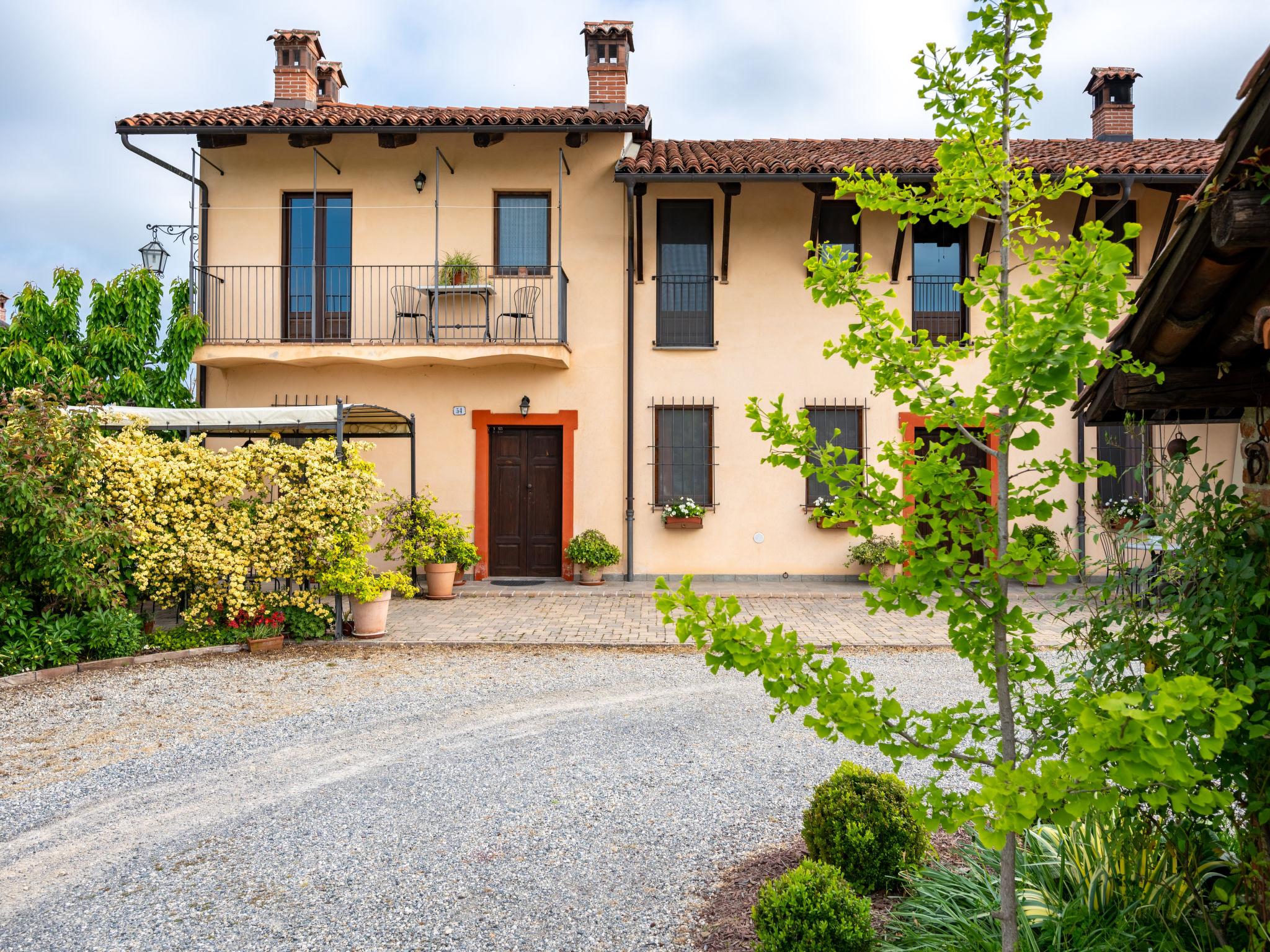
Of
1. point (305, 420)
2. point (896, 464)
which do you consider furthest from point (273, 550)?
point (896, 464)

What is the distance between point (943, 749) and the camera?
2.30 meters

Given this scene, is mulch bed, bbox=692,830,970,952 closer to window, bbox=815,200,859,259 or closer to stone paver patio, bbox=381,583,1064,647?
stone paver patio, bbox=381,583,1064,647

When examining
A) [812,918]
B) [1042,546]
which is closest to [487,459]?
[812,918]

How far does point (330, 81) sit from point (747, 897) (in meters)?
15.7

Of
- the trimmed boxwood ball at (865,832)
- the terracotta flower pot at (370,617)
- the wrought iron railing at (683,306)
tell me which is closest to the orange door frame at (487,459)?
the wrought iron railing at (683,306)

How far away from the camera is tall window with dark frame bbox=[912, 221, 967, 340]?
12867 mm

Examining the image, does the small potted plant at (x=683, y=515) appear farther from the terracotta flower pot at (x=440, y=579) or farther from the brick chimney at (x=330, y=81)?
the brick chimney at (x=330, y=81)

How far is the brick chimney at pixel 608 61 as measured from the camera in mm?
13414

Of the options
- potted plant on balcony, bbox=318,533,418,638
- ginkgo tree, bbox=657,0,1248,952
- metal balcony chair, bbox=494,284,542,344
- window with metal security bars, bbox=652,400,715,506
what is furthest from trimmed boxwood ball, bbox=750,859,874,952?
metal balcony chair, bbox=494,284,542,344

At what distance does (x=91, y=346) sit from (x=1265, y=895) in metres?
15.9

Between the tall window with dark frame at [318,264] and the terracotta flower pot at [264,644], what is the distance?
19.8 ft

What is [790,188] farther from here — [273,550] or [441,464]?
[273,550]

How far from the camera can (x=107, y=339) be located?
13.6 m

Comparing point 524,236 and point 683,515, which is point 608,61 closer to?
point 524,236
